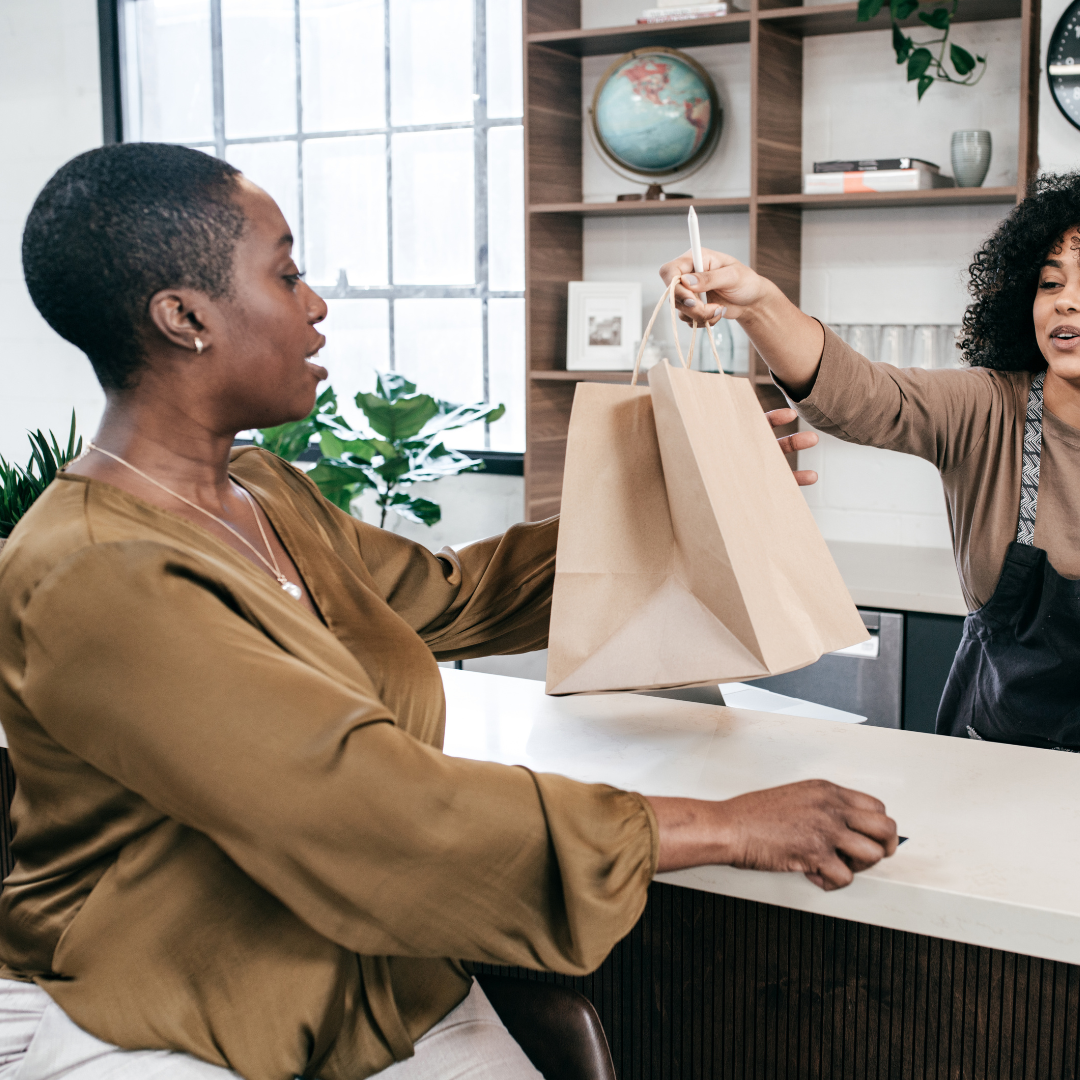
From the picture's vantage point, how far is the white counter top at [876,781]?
850 millimetres

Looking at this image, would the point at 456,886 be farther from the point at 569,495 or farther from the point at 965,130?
the point at 965,130

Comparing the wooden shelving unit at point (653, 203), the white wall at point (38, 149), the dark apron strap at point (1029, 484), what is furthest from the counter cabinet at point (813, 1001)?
the white wall at point (38, 149)

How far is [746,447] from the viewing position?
3.70 feet

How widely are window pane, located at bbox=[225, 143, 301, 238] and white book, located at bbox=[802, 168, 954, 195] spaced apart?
200 centimetres

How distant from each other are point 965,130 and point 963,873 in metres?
2.48

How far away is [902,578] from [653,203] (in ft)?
3.95

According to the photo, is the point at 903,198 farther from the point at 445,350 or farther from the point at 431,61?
the point at 431,61

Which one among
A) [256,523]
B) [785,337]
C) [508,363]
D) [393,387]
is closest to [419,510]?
[393,387]

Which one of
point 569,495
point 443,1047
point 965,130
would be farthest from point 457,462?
point 443,1047

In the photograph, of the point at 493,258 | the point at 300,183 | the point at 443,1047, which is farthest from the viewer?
the point at 300,183

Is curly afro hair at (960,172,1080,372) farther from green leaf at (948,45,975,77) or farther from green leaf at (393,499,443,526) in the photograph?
green leaf at (393,499,443,526)

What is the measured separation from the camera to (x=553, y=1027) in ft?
3.27

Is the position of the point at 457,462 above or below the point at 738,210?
below

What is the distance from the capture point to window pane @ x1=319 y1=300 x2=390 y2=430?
13.2 ft
